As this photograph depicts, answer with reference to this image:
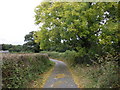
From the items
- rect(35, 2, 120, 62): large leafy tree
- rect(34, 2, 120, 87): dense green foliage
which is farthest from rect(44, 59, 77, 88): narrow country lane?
rect(35, 2, 120, 62): large leafy tree

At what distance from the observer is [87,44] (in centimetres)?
1268

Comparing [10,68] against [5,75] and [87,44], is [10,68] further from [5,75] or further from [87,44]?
[87,44]

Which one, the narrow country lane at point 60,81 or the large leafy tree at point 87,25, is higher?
the large leafy tree at point 87,25

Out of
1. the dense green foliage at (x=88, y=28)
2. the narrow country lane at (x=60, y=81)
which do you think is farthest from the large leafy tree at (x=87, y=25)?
the narrow country lane at (x=60, y=81)

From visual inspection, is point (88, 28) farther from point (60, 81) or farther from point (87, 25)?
point (60, 81)

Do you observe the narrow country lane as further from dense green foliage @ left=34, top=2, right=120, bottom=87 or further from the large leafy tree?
the large leafy tree

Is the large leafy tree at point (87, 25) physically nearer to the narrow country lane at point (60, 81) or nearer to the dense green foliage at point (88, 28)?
the dense green foliage at point (88, 28)

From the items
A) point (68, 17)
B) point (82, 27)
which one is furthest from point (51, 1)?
point (82, 27)

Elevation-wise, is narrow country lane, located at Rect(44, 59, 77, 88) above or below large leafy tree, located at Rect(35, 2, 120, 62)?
below

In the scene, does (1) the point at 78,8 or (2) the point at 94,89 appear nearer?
(2) the point at 94,89

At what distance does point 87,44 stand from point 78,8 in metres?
3.95

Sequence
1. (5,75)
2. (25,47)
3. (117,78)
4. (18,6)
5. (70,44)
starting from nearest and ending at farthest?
(5,75) < (117,78) < (18,6) < (70,44) < (25,47)

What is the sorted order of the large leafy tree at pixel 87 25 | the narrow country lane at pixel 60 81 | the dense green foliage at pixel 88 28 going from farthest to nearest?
1. the large leafy tree at pixel 87 25
2. the dense green foliage at pixel 88 28
3. the narrow country lane at pixel 60 81

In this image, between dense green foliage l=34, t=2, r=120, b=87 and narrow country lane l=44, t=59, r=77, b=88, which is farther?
dense green foliage l=34, t=2, r=120, b=87
